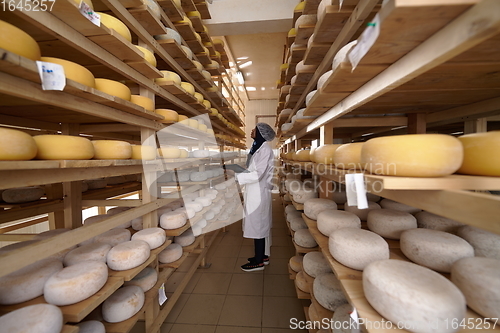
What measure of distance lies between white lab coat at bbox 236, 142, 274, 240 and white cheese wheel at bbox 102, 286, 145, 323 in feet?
4.94

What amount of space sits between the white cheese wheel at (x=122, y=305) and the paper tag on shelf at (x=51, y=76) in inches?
50.1

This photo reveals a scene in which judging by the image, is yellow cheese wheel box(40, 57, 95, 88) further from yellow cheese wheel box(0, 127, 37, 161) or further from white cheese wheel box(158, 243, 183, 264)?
white cheese wheel box(158, 243, 183, 264)

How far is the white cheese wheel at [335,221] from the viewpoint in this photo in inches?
51.9

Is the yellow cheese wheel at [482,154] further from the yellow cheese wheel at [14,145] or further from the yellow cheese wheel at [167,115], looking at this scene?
the yellow cheese wheel at [167,115]

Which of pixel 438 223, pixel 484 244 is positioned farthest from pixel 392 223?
pixel 484 244

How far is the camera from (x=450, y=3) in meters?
0.50

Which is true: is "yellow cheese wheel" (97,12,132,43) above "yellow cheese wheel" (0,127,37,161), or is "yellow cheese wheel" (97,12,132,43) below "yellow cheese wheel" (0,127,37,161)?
above

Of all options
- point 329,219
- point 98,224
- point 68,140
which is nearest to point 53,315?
point 98,224

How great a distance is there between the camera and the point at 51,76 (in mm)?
811

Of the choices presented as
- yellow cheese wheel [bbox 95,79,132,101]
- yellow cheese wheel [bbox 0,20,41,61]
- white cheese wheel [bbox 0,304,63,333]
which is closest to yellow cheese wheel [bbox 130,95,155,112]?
yellow cheese wheel [bbox 95,79,132,101]

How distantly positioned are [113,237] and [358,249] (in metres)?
1.64

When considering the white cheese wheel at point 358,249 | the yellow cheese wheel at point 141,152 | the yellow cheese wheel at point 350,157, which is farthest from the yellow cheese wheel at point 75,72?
the white cheese wheel at point 358,249

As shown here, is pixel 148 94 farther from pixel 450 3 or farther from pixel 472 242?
pixel 472 242

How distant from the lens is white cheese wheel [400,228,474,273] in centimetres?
87
